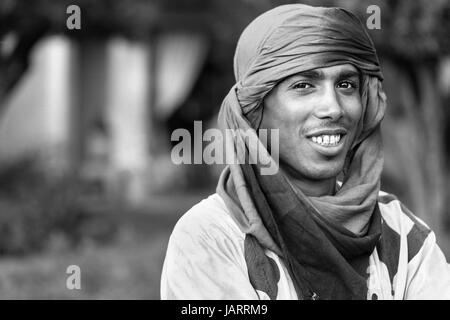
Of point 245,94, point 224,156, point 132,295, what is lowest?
point 132,295

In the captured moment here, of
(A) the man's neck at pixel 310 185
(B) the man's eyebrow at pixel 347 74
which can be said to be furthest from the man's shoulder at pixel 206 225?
(B) the man's eyebrow at pixel 347 74

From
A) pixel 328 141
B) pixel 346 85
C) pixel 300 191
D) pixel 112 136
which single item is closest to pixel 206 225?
pixel 300 191

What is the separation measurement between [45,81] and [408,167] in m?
7.11

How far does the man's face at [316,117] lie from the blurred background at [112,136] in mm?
5078

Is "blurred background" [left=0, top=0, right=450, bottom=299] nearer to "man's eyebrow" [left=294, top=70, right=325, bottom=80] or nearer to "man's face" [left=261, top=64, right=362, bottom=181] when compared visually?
"man's face" [left=261, top=64, right=362, bottom=181]

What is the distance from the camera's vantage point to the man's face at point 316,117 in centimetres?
238

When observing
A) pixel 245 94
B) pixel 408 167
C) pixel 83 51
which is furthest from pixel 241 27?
pixel 245 94

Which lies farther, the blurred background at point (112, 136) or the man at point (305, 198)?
the blurred background at point (112, 136)

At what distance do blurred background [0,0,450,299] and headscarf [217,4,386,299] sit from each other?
507cm

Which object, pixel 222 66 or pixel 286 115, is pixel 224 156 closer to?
pixel 286 115

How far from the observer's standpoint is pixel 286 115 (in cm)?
243

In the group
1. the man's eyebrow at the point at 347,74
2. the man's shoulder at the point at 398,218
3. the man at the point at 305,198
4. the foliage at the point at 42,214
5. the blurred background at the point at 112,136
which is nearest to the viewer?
the man at the point at 305,198

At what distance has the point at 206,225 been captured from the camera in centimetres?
231

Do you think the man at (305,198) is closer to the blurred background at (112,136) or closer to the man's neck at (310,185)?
the man's neck at (310,185)
